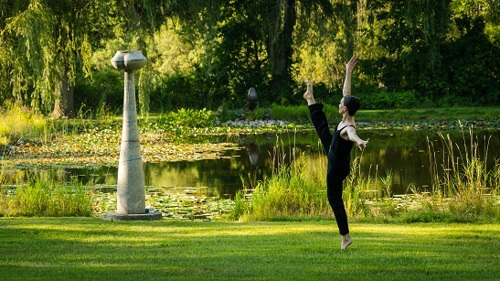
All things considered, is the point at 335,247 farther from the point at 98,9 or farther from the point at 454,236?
the point at 98,9

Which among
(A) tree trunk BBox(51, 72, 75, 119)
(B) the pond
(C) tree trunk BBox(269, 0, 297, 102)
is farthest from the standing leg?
(C) tree trunk BBox(269, 0, 297, 102)

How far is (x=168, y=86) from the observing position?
36344 mm

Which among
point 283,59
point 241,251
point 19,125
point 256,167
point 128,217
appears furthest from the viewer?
point 283,59

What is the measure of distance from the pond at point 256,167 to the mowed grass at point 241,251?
3679 millimetres

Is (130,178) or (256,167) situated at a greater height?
(130,178)

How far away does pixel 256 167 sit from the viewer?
19.4m

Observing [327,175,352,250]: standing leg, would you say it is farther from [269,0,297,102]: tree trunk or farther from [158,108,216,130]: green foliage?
[269,0,297,102]: tree trunk

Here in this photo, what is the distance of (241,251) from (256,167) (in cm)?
1093

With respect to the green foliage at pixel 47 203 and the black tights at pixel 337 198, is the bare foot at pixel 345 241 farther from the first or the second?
the green foliage at pixel 47 203

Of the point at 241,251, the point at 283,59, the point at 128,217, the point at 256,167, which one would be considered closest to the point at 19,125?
the point at 256,167

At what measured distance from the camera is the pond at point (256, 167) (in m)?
16.5

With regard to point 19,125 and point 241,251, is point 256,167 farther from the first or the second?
point 241,251

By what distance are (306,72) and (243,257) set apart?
3895 cm

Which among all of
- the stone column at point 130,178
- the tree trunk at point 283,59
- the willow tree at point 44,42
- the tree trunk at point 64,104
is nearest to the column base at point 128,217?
the stone column at point 130,178
